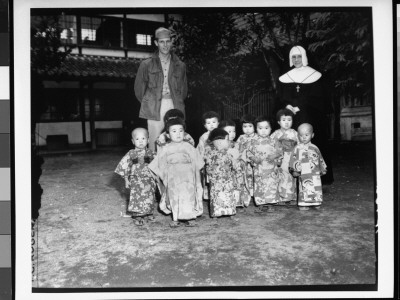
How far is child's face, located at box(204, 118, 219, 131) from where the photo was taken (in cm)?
330

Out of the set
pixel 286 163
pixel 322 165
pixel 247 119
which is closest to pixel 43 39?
pixel 247 119

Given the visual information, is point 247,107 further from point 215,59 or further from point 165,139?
point 165,139

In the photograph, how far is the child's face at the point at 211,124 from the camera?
130 inches

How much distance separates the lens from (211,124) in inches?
130

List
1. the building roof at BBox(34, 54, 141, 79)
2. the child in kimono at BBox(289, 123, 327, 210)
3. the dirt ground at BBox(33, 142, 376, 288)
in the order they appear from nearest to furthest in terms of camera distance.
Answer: the dirt ground at BBox(33, 142, 376, 288), the building roof at BBox(34, 54, 141, 79), the child in kimono at BBox(289, 123, 327, 210)

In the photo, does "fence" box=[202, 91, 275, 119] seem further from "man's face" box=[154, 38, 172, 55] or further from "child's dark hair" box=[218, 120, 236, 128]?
"man's face" box=[154, 38, 172, 55]

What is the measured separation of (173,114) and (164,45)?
65 cm

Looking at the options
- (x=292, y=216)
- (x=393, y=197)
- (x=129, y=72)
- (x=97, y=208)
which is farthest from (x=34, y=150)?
(x=393, y=197)

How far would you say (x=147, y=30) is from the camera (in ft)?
10.5

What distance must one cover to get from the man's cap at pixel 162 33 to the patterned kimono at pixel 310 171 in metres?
1.62

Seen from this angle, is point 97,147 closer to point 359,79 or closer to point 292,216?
point 292,216

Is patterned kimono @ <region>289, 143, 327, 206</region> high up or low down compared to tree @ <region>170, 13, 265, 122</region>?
down

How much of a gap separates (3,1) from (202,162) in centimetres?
231

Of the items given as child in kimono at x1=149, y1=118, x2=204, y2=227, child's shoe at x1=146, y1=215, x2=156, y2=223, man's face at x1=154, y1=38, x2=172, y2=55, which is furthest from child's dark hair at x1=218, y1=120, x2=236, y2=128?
child's shoe at x1=146, y1=215, x2=156, y2=223
